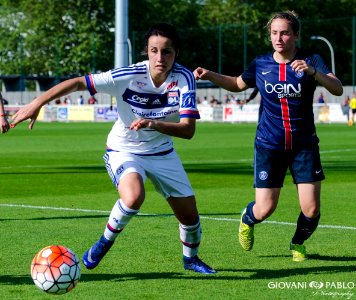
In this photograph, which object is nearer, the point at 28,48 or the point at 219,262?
the point at 219,262

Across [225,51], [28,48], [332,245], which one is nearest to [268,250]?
[332,245]

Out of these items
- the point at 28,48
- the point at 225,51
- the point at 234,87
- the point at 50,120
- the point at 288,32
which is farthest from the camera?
the point at 28,48

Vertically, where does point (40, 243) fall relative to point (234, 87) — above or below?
below

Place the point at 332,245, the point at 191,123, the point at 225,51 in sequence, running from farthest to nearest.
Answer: the point at 225,51, the point at 332,245, the point at 191,123

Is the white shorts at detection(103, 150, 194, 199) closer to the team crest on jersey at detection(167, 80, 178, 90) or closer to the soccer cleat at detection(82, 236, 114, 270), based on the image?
the soccer cleat at detection(82, 236, 114, 270)

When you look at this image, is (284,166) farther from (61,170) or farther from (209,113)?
(209,113)

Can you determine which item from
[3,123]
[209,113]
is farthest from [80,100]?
[3,123]

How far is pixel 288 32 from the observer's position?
900 centimetres

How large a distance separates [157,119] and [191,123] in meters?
0.32

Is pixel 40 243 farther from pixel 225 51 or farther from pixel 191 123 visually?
pixel 225 51

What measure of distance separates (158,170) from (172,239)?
235cm

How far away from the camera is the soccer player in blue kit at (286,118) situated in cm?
909

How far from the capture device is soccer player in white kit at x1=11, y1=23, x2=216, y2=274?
27.5 feet

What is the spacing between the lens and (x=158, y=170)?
8.65 m
